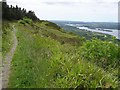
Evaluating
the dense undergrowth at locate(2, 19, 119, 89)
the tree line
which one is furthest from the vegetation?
the tree line

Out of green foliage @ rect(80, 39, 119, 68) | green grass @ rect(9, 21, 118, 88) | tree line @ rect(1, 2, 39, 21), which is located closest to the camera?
green grass @ rect(9, 21, 118, 88)

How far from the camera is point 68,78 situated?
888cm

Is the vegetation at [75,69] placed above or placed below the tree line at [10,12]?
below

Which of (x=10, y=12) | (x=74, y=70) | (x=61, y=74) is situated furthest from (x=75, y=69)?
(x=10, y=12)

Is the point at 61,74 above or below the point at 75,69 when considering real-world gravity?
below

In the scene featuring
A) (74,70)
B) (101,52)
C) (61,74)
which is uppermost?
(101,52)

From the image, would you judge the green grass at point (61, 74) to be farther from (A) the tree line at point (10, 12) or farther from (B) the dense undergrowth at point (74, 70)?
(A) the tree line at point (10, 12)

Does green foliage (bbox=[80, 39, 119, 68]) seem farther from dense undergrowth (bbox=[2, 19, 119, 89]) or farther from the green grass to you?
the green grass

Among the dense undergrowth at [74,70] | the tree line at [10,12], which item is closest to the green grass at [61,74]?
the dense undergrowth at [74,70]

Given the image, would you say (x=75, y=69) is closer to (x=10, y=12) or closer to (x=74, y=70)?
(x=74, y=70)

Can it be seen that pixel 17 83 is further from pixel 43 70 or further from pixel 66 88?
pixel 66 88

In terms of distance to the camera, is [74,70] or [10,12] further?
[10,12]

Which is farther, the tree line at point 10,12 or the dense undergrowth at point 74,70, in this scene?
the tree line at point 10,12

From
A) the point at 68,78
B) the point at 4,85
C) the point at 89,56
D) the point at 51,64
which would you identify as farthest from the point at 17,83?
the point at 89,56
